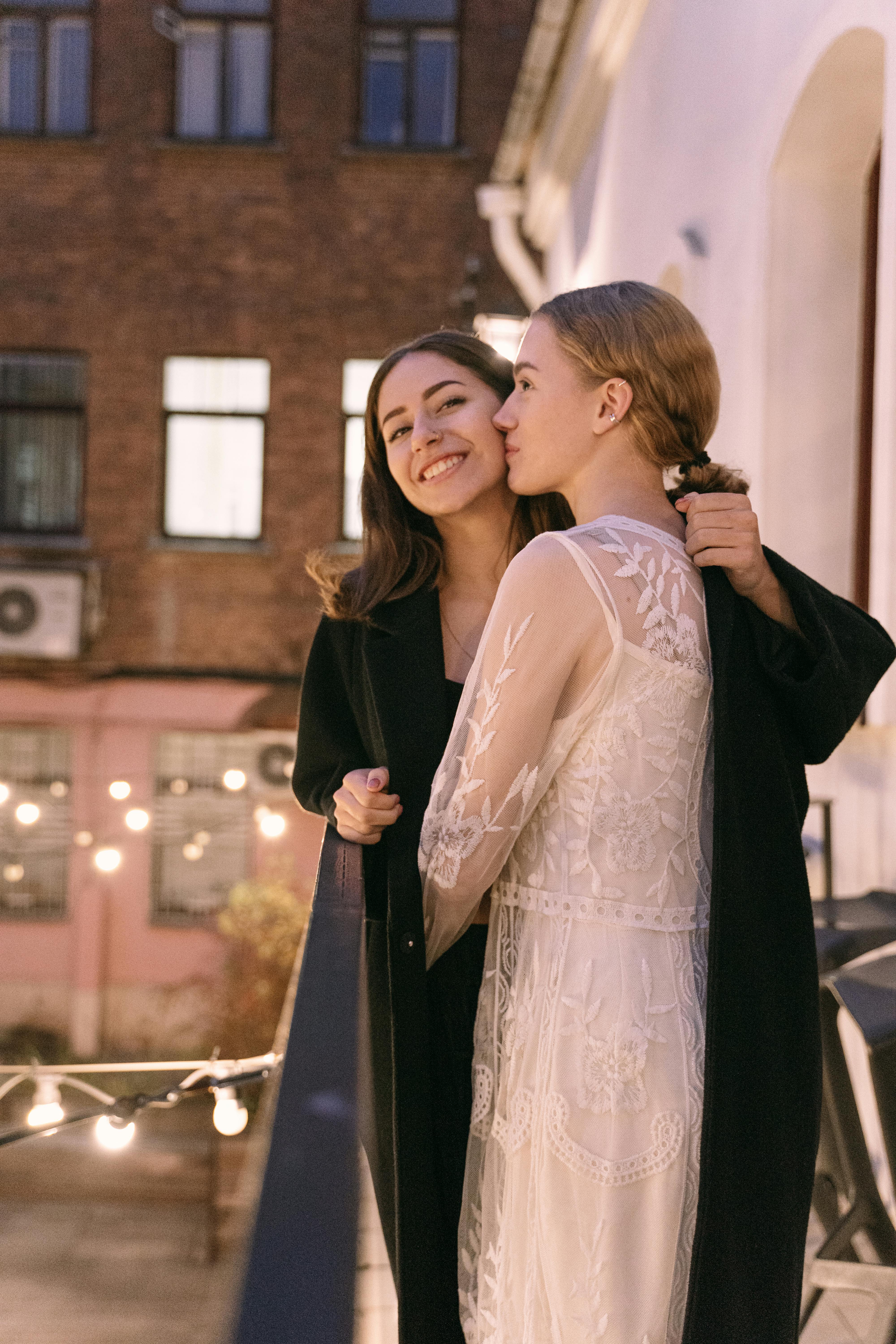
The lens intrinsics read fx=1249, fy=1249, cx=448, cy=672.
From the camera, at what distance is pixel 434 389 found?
203 cm

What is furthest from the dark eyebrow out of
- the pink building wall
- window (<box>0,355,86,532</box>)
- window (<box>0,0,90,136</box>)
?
window (<box>0,0,90,136</box>)

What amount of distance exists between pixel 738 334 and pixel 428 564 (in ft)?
7.49

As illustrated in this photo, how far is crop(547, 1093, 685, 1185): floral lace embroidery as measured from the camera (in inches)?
49.4

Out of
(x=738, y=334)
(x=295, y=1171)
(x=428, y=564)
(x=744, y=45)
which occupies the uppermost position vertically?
(x=744, y=45)

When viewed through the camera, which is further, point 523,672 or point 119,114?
point 119,114

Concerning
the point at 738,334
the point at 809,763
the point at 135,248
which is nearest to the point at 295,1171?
the point at 809,763

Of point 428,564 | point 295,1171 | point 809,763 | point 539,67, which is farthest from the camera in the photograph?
point 539,67

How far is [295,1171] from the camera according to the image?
0.63 m

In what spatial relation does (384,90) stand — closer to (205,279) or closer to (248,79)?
(248,79)

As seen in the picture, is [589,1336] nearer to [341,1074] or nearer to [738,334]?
[341,1074]

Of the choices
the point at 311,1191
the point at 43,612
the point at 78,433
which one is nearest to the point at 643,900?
the point at 311,1191

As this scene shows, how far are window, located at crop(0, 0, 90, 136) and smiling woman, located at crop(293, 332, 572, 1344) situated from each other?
33.9 ft

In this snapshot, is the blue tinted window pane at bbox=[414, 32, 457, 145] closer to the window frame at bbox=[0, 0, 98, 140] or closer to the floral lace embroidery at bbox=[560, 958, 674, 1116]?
the window frame at bbox=[0, 0, 98, 140]

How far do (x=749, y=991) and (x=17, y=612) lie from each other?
33.0 ft
